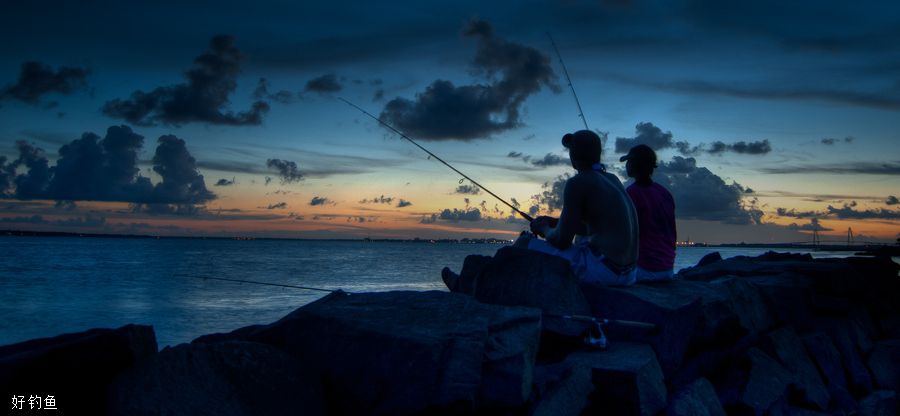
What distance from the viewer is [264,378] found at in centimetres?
304

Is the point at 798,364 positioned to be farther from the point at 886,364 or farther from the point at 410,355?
the point at 410,355

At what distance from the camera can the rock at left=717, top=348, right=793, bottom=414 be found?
5.31 meters

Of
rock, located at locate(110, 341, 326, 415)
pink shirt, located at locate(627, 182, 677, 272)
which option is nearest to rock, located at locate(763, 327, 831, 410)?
pink shirt, located at locate(627, 182, 677, 272)

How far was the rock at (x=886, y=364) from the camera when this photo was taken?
8.02 meters

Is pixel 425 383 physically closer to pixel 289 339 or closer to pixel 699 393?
pixel 289 339

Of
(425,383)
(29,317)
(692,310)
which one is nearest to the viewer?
(425,383)

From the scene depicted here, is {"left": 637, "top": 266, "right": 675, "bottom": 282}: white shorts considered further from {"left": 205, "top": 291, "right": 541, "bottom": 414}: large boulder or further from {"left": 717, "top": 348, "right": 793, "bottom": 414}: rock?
{"left": 205, "top": 291, "right": 541, "bottom": 414}: large boulder

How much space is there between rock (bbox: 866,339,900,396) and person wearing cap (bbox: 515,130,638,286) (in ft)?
17.3

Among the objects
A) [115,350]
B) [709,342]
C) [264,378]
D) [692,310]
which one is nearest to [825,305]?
[709,342]

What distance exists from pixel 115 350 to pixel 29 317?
23409mm

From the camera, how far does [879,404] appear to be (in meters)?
6.86

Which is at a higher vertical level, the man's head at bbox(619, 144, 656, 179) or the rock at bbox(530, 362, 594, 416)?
the man's head at bbox(619, 144, 656, 179)

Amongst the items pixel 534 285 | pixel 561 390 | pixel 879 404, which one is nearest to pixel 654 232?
pixel 534 285

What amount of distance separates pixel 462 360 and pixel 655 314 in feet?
6.84
